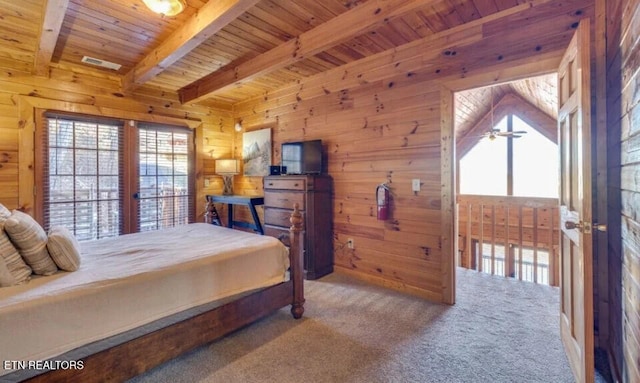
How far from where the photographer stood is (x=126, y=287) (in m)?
1.62

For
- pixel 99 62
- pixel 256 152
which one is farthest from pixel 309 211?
pixel 99 62

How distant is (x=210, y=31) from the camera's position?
233 centimetres

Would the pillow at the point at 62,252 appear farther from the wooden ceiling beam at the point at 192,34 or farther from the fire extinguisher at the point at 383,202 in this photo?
the fire extinguisher at the point at 383,202

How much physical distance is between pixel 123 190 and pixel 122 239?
5.35 ft

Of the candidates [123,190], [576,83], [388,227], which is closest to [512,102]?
[388,227]

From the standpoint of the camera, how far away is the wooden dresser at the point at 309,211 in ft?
11.7

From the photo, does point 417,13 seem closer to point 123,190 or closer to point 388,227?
point 388,227

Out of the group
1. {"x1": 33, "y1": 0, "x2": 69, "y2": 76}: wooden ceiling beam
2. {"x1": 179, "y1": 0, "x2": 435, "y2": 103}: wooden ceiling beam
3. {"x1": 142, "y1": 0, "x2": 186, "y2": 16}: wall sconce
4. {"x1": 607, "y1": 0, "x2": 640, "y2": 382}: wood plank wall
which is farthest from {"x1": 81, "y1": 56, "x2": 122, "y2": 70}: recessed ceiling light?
{"x1": 607, "y1": 0, "x2": 640, "y2": 382}: wood plank wall

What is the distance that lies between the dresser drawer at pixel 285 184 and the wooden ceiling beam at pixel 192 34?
5.55ft

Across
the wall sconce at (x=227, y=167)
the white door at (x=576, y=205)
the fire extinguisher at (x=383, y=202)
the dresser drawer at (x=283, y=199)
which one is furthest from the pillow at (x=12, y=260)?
the wall sconce at (x=227, y=167)

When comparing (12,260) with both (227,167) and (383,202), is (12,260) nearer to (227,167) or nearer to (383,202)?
(383,202)

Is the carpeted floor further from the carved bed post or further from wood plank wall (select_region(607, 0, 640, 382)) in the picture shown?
wood plank wall (select_region(607, 0, 640, 382))

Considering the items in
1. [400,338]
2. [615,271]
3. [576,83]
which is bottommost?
[400,338]

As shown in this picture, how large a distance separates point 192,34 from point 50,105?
224 centimetres
